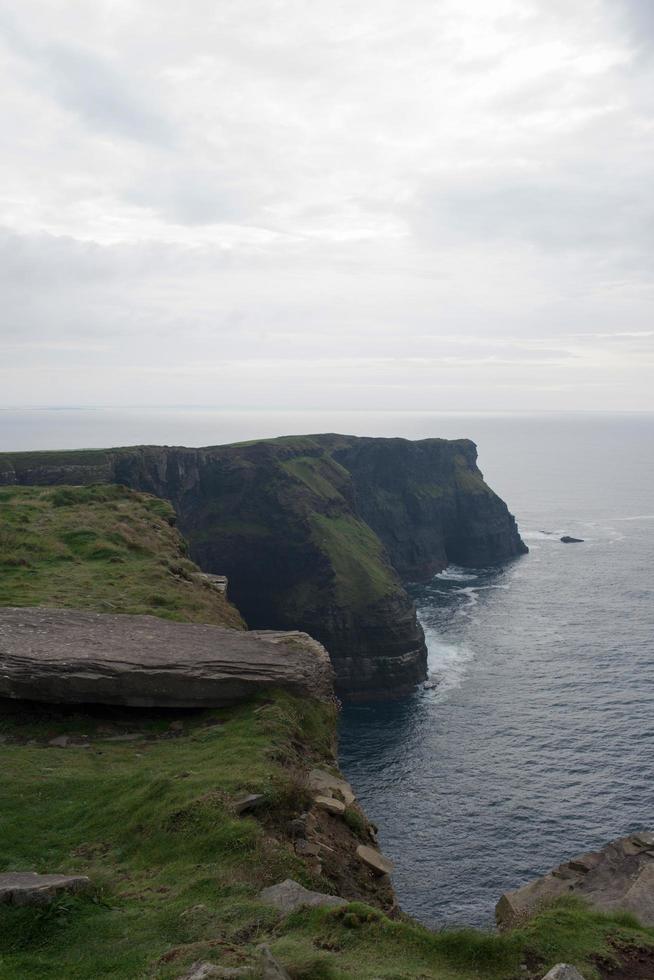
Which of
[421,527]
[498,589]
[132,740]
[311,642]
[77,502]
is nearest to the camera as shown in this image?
[132,740]

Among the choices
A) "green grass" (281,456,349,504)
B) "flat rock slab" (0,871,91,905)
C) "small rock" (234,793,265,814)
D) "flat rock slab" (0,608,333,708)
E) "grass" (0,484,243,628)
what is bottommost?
"flat rock slab" (0,871,91,905)

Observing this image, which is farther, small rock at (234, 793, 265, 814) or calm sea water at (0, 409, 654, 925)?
calm sea water at (0, 409, 654, 925)

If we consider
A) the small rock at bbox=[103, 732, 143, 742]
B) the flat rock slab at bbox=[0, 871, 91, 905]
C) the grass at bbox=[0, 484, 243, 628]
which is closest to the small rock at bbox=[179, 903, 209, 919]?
the flat rock slab at bbox=[0, 871, 91, 905]

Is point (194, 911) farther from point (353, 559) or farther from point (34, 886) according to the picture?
point (353, 559)

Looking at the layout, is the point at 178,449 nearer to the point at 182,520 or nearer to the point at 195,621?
the point at 182,520

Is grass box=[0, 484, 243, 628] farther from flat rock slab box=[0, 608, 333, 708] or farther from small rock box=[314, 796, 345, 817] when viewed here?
small rock box=[314, 796, 345, 817]

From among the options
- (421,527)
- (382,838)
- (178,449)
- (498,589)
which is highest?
(178,449)

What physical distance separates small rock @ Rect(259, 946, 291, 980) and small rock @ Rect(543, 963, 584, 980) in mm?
3578

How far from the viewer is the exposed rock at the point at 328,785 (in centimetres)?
1656

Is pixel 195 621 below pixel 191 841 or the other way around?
the other way around

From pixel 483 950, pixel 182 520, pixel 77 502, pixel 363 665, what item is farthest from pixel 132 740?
pixel 182 520

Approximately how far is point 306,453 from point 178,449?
2590 cm

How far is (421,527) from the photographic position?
138 metres

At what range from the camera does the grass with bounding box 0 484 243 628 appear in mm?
25766
